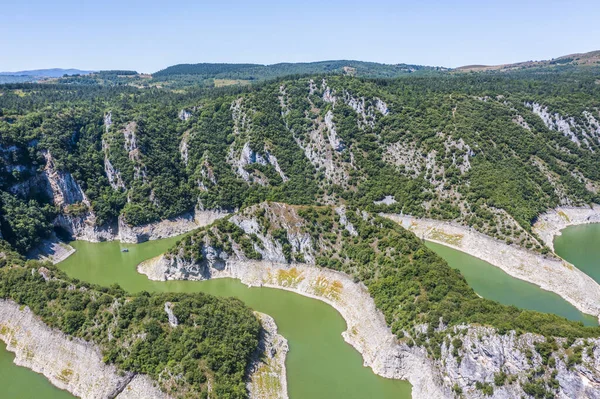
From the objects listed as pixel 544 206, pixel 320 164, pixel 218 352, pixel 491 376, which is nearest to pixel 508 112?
pixel 544 206

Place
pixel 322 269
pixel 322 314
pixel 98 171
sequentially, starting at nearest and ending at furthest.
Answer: pixel 322 314 → pixel 322 269 → pixel 98 171

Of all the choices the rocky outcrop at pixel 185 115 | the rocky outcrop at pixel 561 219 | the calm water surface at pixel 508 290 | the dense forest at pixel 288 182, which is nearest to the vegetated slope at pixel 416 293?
the dense forest at pixel 288 182

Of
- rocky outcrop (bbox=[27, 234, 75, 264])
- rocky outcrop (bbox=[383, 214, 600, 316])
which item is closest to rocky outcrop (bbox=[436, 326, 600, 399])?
rocky outcrop (bbox=[383, 214, 600, 316])

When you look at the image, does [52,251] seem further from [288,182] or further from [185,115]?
[185,115]

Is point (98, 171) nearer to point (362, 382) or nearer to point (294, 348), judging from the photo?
point (294, 348)

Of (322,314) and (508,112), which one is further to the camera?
(508,112)

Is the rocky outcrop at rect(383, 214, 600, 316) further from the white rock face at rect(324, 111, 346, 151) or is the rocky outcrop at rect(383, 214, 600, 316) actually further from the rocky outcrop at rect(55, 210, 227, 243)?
the rocky outcrop at rect(55, 210, 227, 243)
